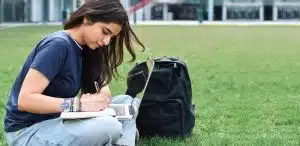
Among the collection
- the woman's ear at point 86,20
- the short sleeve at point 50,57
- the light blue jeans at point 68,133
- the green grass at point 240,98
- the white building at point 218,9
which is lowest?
the green grass at point 240,98

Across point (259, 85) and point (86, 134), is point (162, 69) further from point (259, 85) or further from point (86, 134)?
point (259, 85)

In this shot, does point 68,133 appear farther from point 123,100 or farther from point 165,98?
point 165,98

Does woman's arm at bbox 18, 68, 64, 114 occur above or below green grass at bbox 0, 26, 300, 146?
above

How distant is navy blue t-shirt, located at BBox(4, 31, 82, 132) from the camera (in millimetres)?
3611

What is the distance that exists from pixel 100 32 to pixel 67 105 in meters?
0.43

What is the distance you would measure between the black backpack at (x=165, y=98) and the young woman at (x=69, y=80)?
3.72ft

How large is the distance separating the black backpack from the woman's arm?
1.54 metres

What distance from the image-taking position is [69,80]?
3836 millimetres

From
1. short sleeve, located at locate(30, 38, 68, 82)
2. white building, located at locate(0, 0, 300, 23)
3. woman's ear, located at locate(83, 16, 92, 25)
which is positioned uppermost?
white building, located at locate(0, 0, 300, 23)

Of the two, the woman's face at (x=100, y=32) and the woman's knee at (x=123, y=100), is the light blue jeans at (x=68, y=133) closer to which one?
the woman's face at (x=100, y=32)

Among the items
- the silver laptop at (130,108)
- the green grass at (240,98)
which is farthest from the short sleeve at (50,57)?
the green grass at (240,98)

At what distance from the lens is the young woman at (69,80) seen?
3.62 meters

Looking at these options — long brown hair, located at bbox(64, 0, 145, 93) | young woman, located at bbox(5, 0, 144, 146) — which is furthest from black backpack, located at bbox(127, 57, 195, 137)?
young woman, located at bbox(5, 0, 144, 146)

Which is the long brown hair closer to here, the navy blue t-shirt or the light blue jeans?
the navy blue t-shirt
